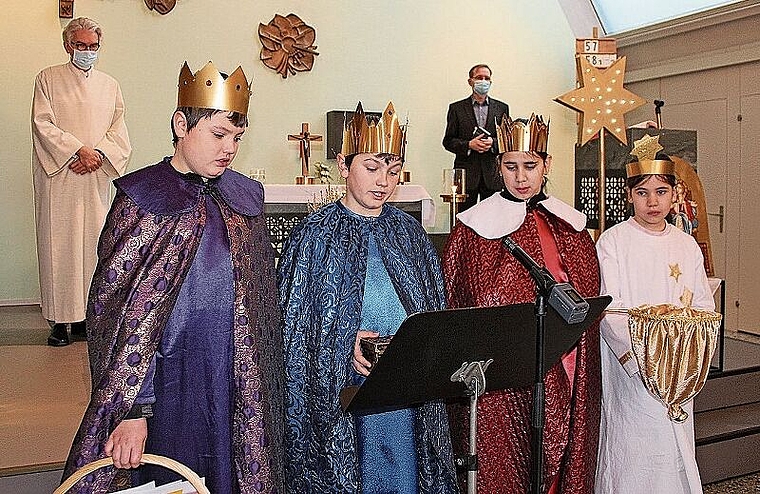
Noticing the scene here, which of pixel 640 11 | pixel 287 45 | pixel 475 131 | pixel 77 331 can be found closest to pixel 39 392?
pixel 77 331

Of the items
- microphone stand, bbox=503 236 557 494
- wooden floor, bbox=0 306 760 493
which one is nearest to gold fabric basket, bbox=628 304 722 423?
microphone stand, bbox=503 236 557 494

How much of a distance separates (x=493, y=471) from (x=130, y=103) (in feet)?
20.0

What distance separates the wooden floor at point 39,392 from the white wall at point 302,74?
2.02 meters

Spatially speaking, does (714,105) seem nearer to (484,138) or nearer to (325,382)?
(484,138)

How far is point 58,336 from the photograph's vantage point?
19.9 feet

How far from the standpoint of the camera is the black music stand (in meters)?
2.15

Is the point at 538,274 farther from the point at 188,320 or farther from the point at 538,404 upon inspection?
the point at 188,320

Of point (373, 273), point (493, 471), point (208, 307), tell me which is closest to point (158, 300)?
point (208, 307)

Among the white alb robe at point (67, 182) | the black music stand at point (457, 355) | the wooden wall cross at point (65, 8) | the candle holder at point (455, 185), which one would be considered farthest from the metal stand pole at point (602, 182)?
the wooden wall cross at point (65, 8)

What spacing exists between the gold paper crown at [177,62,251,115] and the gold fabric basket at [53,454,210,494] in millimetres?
976

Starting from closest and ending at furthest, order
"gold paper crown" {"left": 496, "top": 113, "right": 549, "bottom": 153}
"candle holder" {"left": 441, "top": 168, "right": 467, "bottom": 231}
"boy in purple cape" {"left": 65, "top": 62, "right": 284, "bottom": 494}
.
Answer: "boy in purple cape" {"left": 65, "top": 62, "right": 284, "bottom": 494}
"gold paper crown" {"left": 496, "top": 113, "right": 549, "bottom": 153}
"candle holder" {"left": 441, "top": 168, "right": 467, "bottom": 231}

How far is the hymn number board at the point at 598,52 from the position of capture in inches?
185

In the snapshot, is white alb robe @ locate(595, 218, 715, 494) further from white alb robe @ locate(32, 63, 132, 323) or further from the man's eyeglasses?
the man's eyeglasses

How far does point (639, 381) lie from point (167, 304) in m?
2.05
